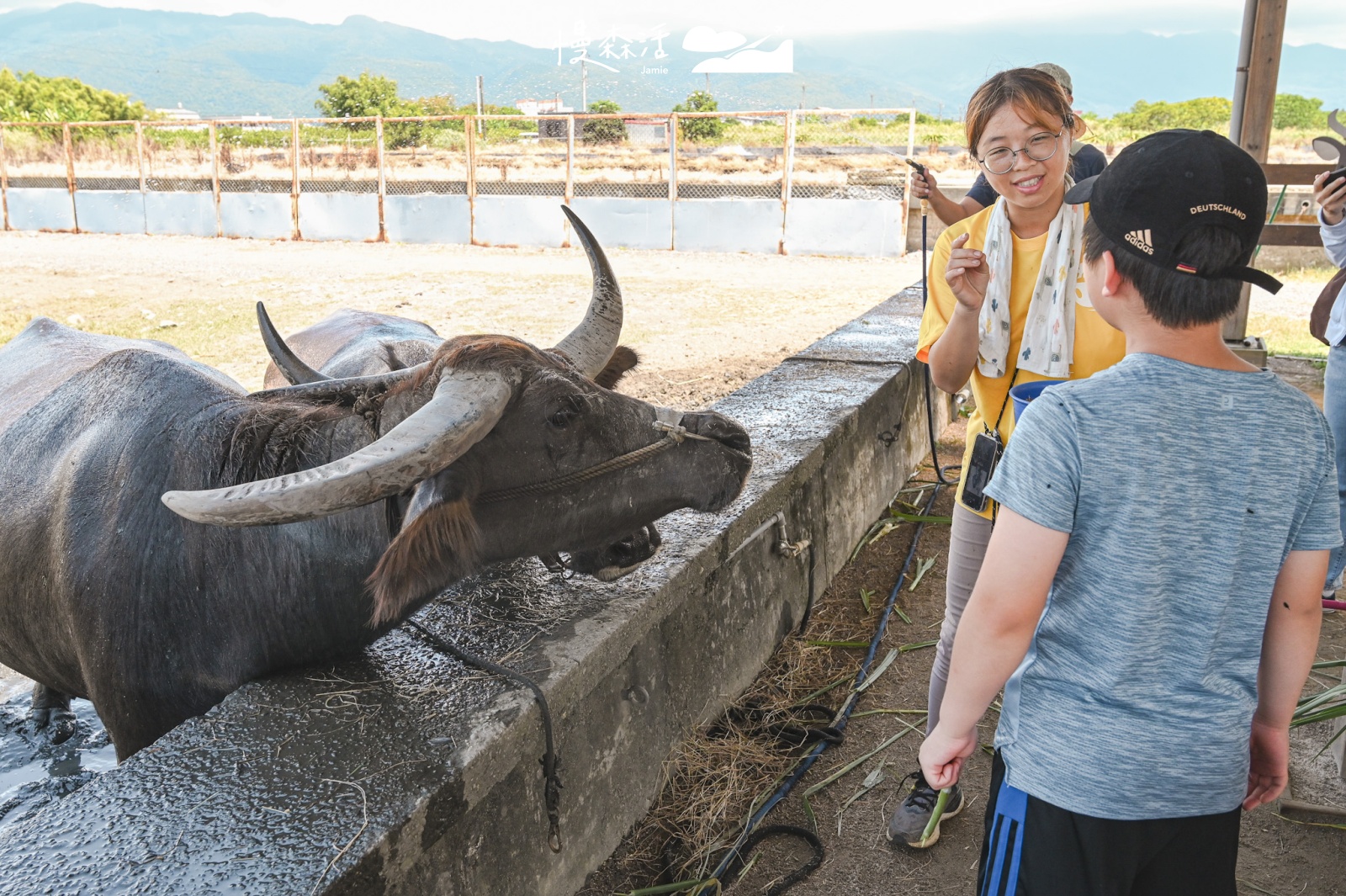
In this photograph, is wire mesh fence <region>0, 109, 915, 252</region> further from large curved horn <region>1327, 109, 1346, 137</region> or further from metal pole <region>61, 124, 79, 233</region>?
large curved horn <region>1327, 109, 1346, 137</region>

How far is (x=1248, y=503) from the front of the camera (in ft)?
4.84

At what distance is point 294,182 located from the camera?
2092 centimetres

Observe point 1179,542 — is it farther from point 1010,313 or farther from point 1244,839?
point 1244,839

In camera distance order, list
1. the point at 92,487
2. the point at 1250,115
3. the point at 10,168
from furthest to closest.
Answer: the point at 10,168 < the point at 1250,115 < the point at 92,487

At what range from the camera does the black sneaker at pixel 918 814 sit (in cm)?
279

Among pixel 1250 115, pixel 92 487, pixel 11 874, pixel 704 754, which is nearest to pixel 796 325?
pixel 1250 115

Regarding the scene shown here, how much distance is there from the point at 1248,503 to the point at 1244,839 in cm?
191

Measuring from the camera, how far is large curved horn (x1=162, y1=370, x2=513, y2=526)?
1770 millimetres

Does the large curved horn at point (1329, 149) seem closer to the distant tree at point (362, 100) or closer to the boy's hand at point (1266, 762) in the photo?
the boy's hand at point (1266, 762)

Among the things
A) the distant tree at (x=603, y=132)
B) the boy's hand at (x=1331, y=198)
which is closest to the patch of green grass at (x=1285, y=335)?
the boy's hand at (x=1331, y=198)

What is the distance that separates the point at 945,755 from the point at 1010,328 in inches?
52.0

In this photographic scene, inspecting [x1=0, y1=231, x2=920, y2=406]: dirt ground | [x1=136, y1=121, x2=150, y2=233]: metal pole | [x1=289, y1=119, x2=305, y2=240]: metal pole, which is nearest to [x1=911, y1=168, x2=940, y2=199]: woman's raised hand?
[x1=0, y1=231, x2=920, y2=406]: dirt ground

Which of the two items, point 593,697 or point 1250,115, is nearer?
point 593,697

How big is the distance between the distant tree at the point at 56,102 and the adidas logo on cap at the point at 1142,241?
1941 inches
